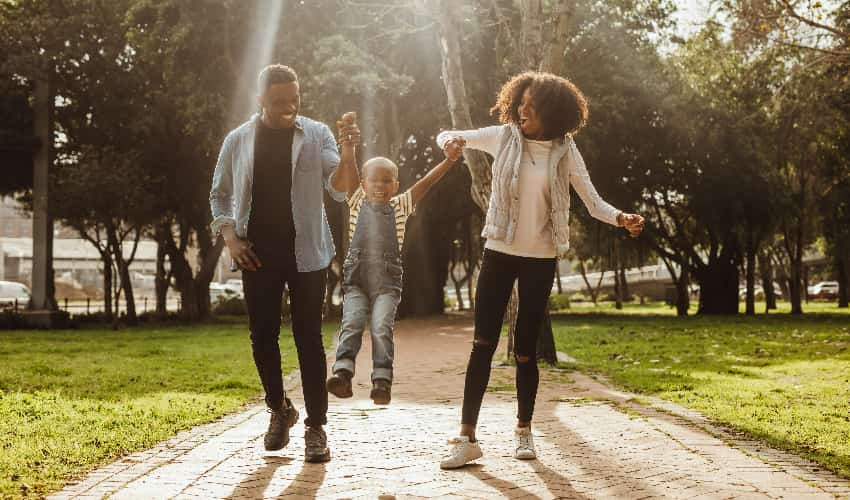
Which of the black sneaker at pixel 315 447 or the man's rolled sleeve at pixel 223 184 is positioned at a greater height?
the man's rolled sleeve at pixel 223 184

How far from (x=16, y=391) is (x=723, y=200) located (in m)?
23.9

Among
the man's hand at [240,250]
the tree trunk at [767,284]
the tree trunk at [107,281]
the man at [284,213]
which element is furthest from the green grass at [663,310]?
the man's hand at [240,250]

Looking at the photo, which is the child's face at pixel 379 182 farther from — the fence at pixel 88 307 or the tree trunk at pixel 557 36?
the fence at pixel 88 307

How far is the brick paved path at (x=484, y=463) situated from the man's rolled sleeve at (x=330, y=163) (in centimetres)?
156

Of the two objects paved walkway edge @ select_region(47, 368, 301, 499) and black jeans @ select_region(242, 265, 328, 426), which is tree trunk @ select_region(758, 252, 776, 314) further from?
black jeans @ select_region(242, 265, 328, 426)

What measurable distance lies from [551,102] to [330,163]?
4.28 ft

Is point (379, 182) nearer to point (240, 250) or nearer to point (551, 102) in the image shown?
point (240, 250)

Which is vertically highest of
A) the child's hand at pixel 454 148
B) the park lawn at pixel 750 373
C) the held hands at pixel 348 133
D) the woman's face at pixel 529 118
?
the woman's face at pixel 529 118

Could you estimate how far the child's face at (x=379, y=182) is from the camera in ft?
16.0

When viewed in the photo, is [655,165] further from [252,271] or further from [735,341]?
[252,271]

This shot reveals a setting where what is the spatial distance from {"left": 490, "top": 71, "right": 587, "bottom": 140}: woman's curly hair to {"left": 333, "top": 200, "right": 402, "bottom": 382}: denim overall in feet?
3.25

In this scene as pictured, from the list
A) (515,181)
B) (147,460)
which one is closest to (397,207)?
(515,181)

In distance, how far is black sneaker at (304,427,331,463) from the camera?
5234 mm

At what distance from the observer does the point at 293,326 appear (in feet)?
17.3
